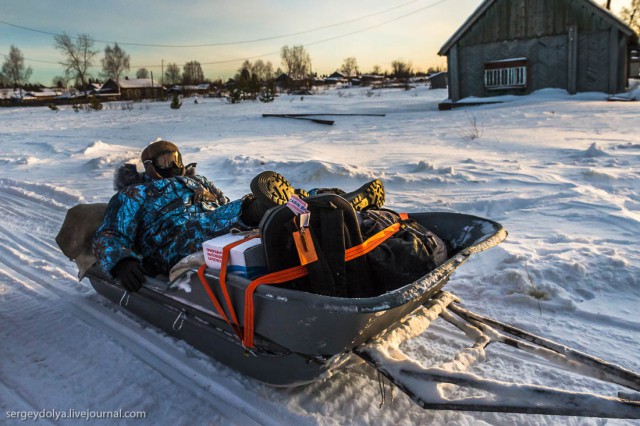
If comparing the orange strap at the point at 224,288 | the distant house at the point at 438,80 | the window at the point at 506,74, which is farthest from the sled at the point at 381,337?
the distant house at the point at 438,80

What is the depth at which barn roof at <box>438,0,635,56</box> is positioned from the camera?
50.7 feet

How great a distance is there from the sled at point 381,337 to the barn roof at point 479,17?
54.1 ft

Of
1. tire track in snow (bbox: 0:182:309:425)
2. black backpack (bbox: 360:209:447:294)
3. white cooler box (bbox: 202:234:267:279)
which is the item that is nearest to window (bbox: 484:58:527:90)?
tire track in snow (bbox: 0:182:309:425)

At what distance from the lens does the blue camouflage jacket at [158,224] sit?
113 inches

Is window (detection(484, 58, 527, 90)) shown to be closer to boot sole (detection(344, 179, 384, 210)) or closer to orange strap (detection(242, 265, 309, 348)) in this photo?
boot sole (detection(344, 179, 384, 210))

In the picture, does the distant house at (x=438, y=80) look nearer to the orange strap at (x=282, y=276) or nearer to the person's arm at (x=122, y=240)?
the person's arm at (x=122, y=240)

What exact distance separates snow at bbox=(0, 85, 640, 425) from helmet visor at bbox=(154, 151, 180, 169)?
3.52 feet

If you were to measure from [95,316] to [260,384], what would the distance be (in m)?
1.52

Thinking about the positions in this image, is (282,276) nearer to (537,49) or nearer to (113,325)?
(113,325)

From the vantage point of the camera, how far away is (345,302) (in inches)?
71.5

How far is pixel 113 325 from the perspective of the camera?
319 centimetres

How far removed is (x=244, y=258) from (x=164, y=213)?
1145 millimetres

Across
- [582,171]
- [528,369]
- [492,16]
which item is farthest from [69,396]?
[492,16]

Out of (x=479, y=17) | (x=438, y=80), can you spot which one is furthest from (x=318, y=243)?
(x=438, y=80)
